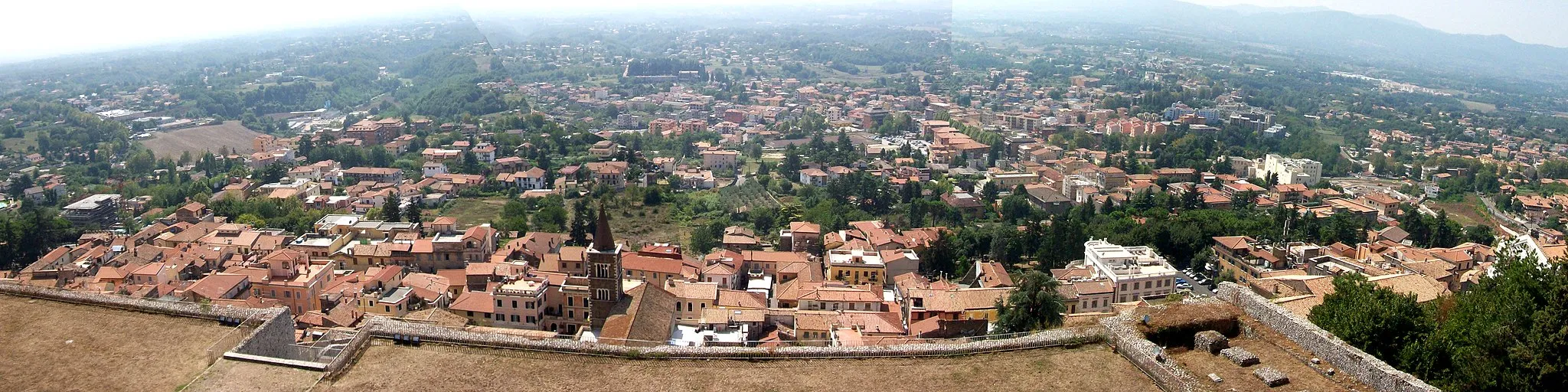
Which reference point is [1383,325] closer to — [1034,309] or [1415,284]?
[1034,309]

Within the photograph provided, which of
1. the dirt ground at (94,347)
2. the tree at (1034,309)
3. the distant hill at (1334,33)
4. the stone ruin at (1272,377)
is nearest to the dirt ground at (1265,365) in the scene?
the stone ruin at (1272,377)

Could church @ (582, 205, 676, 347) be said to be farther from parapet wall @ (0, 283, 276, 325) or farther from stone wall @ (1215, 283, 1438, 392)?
stone wall @ (1215, 283, 1438, 392)

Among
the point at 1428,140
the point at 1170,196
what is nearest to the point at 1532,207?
the point at 1170,196

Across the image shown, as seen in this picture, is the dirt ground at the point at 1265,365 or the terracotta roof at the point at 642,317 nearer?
the dirt ground at the point at 1265,365

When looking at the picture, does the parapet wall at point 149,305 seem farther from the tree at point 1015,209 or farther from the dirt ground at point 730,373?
the tree at point 1015,209

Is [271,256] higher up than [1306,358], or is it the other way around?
[1306,358]

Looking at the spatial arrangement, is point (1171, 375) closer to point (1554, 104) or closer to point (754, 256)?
point (754, 256)

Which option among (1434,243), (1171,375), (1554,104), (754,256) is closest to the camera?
(1171,375)
